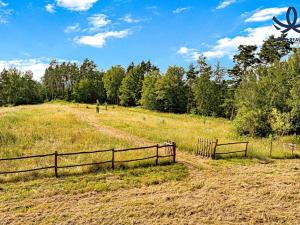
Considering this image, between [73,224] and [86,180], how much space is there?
15.8 feet

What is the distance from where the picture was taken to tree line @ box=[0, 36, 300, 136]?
34812mm

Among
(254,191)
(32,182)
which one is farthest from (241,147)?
(32,182)

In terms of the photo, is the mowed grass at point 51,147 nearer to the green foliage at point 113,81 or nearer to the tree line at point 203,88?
the tree line at point 203,88

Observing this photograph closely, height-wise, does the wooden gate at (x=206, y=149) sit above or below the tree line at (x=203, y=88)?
below

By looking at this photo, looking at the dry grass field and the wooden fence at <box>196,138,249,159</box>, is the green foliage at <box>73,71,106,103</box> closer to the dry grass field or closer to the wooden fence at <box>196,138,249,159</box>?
the dry grass field

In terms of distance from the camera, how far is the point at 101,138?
26453 mm

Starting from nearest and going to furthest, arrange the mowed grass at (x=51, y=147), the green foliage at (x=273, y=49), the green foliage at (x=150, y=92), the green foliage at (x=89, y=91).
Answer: the mowed grass at (x=51, y=147)
the green foliage at (x=273, y=49)
the green foliage at (x=150, y=92)
the green foliage at (x=89, y=91)

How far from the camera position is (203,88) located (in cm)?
6128

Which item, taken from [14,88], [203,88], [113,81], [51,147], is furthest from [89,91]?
[51,147]

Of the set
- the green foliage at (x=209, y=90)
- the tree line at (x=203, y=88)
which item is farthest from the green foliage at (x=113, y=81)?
the green foliage at (x=209, y=90)

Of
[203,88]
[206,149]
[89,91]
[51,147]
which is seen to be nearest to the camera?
[206,149]

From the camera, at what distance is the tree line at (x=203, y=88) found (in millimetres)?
34812

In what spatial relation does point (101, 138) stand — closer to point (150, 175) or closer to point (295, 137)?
point (150, 175)

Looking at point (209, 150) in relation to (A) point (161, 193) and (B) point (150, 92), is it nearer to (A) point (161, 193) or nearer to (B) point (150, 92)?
(A) point (161, 193)
